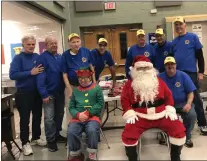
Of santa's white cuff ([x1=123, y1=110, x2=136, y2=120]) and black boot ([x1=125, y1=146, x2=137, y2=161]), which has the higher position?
santa's white cuff ([x1=123, y1=110, x2=136, y2=120])

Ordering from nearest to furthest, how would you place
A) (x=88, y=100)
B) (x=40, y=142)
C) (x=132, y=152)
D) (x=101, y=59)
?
1. (x=132, y=152)
2. (x=88, y=100)
3. (x=40, y=142)
4. (x=101, y=59)

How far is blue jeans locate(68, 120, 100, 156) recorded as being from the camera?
95.5 inches

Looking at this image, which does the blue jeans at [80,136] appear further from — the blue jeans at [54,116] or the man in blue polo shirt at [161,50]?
the man in blue polo shirt at [161,50]

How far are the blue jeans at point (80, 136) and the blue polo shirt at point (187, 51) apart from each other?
1.25m

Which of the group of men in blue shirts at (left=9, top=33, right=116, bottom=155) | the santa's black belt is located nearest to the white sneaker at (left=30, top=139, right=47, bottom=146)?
the group of men in blue shirts at (left=9, top=33, right=116, bottom=155)

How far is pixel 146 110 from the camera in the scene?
2.33 m

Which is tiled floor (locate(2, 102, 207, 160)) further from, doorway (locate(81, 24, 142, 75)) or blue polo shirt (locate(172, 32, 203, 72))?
doorway (locate(81, 24, 142, 75))

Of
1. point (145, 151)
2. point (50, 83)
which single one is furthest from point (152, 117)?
point (50, 83)

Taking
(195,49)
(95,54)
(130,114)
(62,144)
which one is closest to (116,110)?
(95,54)

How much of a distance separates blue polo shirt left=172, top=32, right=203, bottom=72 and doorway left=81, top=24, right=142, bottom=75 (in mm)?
3312

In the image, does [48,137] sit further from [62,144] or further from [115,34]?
[115,34]

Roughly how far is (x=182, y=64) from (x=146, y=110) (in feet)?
3.13

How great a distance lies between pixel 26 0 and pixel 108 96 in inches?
65.4

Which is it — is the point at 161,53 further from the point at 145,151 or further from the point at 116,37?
the point at 116,37
